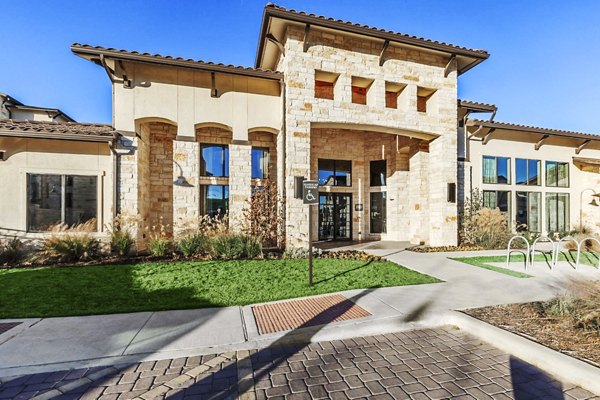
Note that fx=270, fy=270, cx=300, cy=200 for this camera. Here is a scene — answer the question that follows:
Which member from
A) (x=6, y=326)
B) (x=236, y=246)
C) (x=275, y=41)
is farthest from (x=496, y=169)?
(x=6, y=326)

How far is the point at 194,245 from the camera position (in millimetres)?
8656

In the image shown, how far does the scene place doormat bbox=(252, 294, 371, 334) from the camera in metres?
3.97

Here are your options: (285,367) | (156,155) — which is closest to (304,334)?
(285,367)

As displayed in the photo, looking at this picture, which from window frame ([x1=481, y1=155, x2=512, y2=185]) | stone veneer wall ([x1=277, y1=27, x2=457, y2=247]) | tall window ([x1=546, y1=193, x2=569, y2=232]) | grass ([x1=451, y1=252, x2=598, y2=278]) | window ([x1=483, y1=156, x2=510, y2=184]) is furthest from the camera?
tall window ([x1=546, y1=193, x2=569, y2=232])

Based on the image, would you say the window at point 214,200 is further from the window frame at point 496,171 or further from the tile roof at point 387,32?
the window frame at point 496,171

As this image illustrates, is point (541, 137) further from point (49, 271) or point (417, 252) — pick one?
point (49, 271)

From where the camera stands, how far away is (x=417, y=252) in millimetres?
10008

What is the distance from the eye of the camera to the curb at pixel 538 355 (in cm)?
271

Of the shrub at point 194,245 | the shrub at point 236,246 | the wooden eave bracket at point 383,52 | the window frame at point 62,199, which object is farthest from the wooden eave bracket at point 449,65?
the window frame at point 62,199

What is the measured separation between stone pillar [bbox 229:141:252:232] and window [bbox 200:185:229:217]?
892 mm

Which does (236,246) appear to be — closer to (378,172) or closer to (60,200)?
(60,200)

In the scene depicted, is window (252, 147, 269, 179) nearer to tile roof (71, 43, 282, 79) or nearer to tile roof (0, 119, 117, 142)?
tile roof (71, 43, 282, 79)

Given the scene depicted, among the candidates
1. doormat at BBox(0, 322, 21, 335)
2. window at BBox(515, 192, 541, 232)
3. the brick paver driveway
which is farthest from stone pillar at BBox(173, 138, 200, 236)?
window at BBox(515, 192, 541, 232)

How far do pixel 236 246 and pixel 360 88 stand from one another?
330 inches
